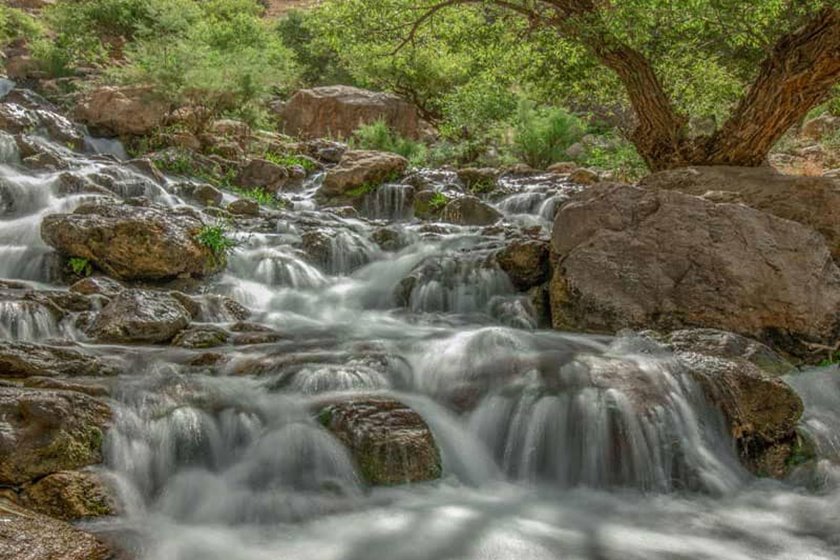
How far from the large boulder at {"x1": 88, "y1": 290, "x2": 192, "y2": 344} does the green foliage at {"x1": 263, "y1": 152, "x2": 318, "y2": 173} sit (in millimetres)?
7618

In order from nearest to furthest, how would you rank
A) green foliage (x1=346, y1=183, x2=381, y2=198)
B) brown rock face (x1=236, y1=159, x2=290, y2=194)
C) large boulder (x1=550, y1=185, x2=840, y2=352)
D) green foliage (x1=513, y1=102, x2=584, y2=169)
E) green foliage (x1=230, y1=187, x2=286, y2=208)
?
1. large boulder (x1=550, y1=185, x2=840, y2=352)
2. green foliage (x1=230, y1=187, x2=286, y2=208)
3. green foliage (x1=346, y1=183, x2=381, y2=198)
4. brown rock face (x1=236, y1=159, x2=290, y2=194)
5. green foliage (x1=513, y1=102, x2=584, y2=169)

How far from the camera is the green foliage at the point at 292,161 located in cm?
1302

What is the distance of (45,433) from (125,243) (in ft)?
13.0

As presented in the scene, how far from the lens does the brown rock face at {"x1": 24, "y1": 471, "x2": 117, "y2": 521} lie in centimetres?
290

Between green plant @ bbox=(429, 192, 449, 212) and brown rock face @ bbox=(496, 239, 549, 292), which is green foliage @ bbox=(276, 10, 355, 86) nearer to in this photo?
green plant @ bbox=(429, 192, 449, 212)

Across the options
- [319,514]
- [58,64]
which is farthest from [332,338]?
[58,64]

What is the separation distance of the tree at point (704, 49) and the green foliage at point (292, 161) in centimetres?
440

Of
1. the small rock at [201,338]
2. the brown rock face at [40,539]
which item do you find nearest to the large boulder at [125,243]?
the small rock at [201,338]

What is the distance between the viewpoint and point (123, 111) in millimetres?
12211

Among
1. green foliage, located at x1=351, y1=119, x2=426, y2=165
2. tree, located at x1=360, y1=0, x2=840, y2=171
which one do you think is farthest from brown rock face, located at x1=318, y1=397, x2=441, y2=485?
green foliage, located at x1=351, y1=119, x2=426, y2=165

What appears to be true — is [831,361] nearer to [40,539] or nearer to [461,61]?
[40,539]

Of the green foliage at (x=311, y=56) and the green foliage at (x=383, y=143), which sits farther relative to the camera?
the green foliage at (x=311, y=56)

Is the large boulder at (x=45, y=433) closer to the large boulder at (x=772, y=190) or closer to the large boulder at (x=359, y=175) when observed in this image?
the large boulder at (x=772, y=190)

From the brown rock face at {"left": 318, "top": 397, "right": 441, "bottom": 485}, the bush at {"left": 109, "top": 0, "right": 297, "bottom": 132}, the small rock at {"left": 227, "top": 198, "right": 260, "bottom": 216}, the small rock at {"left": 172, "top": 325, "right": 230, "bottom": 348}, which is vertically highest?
the bush at {"left": 109, "top": 0, "right": 297, "bottom": 132}
